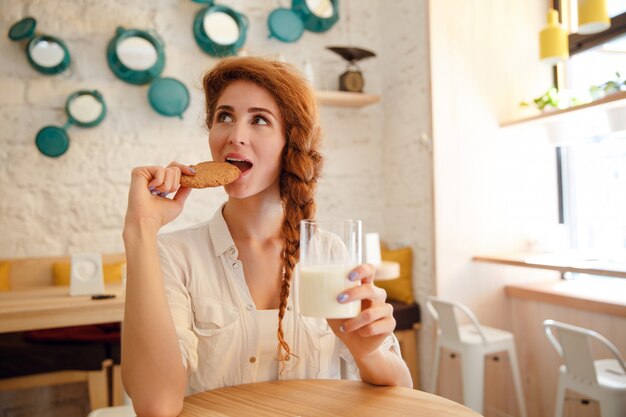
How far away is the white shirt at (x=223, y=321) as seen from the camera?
1.30 meters

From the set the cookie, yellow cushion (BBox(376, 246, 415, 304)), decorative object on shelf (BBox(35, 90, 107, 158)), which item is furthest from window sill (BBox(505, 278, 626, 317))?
decorative object on shelf (BBox(35, 90, 107, 158))

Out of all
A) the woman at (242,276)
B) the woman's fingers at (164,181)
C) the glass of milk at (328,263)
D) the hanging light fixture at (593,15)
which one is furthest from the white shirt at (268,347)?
the hanging light fixture at (593,15)

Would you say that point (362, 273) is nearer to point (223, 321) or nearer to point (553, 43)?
point (223, 321)

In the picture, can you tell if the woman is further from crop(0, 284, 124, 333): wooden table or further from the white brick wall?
the white brick wall

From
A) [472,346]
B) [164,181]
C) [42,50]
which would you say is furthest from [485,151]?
[42,50]

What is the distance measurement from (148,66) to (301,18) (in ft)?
3.97

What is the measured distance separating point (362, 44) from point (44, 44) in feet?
7.61

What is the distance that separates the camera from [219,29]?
12.0 feet

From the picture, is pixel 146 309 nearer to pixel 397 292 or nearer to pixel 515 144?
pixel 397 292

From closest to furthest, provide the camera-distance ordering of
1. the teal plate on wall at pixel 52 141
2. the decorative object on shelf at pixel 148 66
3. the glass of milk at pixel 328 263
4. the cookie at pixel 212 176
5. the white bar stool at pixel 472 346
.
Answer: the glass of milk at pixel 328 263, the cookie at pixel 212 176, the white bar stool at pixel 472 346, the teal plate on wall at pixel 52 141, the decorative object on shelf at pixel 148 66

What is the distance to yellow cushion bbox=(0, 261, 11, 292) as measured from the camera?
3.12 meters

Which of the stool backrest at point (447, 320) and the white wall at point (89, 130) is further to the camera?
the white wall at point (89, 130)

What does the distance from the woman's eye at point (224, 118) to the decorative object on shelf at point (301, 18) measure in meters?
2.59

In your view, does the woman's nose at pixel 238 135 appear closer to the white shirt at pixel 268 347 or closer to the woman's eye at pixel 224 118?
the woman's eye at pixel 224 118
